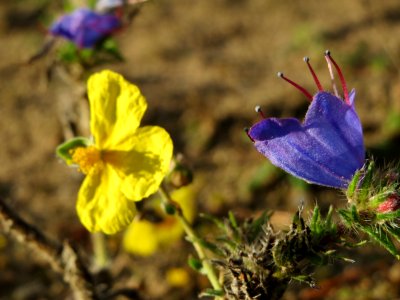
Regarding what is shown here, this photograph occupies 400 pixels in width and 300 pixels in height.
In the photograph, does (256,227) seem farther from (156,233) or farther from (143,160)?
(156,233)

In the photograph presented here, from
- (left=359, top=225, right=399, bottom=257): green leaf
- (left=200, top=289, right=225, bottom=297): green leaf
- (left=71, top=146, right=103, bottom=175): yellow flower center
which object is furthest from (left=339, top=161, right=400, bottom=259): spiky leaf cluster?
(left=71, top=146, right=103, bottom=175): yellow flower center

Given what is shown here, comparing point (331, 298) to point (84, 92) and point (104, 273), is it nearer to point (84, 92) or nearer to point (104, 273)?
point (104, 273)

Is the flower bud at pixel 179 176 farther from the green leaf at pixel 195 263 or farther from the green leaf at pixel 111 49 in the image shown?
the green leaf at pixel 111 49

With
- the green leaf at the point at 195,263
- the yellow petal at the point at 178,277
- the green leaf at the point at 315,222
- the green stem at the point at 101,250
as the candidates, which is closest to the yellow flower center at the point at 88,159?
the green leaf at the point at 195,263

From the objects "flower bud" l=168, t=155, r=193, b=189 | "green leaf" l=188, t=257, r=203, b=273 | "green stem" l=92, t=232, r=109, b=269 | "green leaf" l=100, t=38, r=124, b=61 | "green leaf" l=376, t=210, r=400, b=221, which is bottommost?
"green stem" l=92, t=232, r=109, b=269

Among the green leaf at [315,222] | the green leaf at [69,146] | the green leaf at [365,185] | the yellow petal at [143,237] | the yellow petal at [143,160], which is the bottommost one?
the yellow petal at [143,237]

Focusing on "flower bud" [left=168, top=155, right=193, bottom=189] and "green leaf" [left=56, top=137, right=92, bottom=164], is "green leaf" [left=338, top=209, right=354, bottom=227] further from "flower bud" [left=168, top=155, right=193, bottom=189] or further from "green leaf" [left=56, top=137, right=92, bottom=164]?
"green leaf" [left=56, top=137, right=92, bottom=164]
